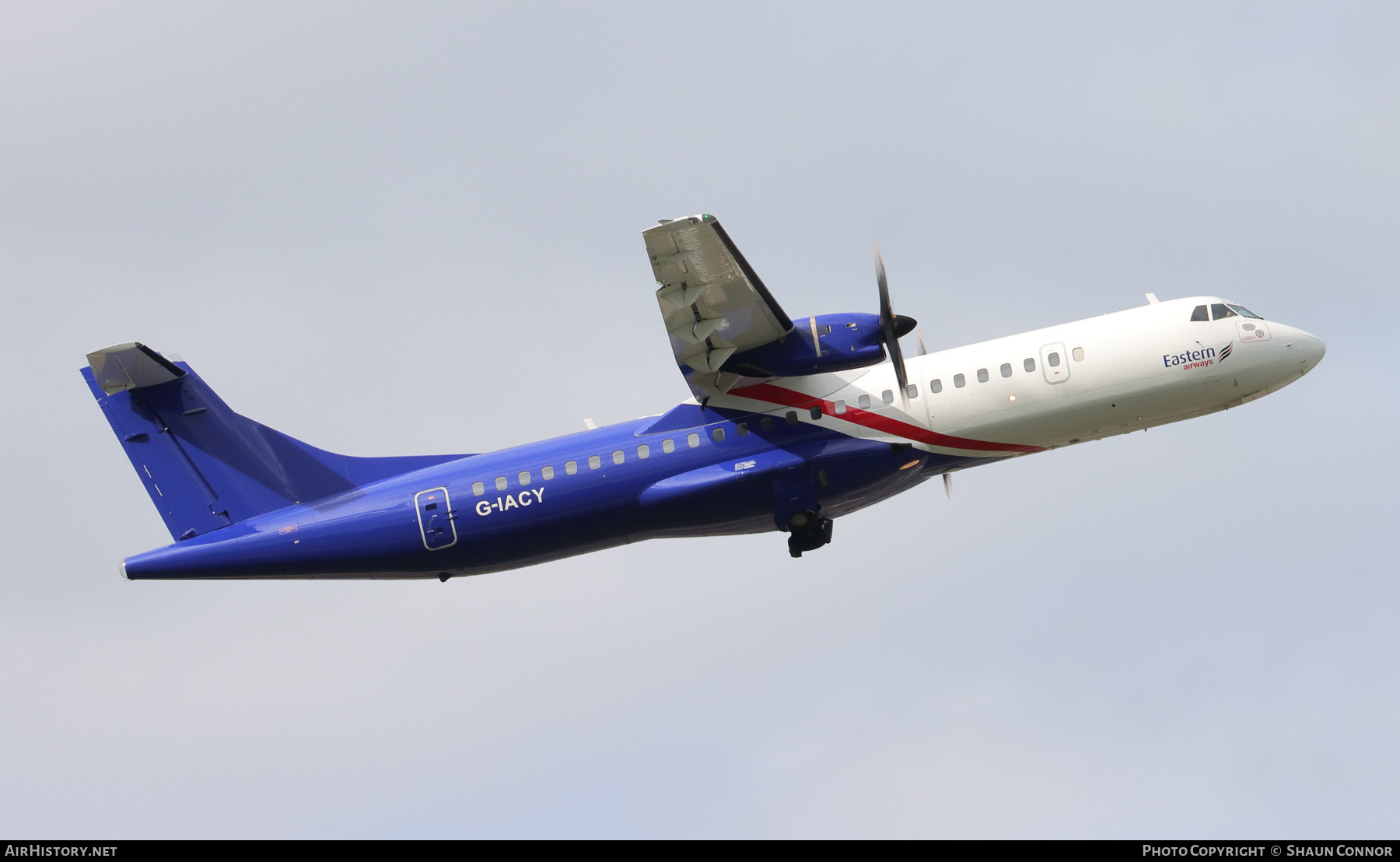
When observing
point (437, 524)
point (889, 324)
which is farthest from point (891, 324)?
point (437, 524)

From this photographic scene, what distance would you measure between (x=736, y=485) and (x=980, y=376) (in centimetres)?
478

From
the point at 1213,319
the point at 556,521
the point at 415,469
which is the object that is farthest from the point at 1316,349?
the point at 415,469

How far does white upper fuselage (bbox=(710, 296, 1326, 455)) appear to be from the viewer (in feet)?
80.6

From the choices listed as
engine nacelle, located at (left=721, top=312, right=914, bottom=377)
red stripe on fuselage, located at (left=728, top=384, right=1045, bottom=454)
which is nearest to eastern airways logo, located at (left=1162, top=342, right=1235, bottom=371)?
red stripe on fuselage, located at (left=728, top=384, right=1045, bottom=454)

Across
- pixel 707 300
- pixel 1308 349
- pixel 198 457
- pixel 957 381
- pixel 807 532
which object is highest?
pixel 707 300

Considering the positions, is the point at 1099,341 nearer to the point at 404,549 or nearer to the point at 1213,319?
the point at 1213,319

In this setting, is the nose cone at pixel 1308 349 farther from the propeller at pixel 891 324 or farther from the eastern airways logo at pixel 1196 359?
the propeller at pixel 891 324

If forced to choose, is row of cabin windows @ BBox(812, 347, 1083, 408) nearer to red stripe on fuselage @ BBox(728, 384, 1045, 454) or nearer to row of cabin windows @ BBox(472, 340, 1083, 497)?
row of cabin windows @ BBox(472, 340, 1083, 497)

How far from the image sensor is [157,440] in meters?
26.9

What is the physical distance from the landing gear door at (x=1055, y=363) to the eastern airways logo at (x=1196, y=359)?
1.76 m

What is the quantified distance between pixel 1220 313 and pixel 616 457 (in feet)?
37.2

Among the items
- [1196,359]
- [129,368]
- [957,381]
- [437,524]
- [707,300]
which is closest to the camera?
[707,300]

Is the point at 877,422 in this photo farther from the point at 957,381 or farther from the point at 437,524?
the point at 437,524

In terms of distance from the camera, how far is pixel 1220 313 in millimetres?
25188
